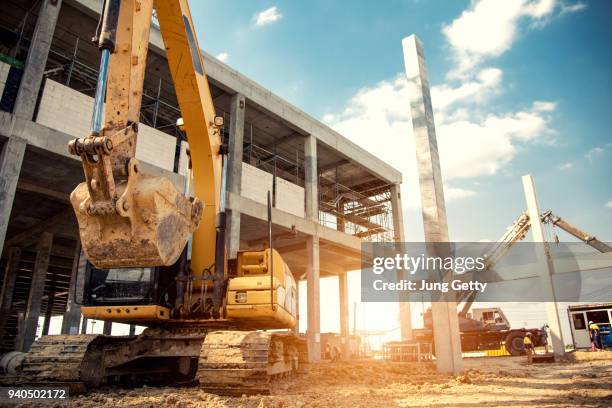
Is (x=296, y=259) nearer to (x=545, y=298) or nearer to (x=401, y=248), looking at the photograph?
(x=401, y=248)

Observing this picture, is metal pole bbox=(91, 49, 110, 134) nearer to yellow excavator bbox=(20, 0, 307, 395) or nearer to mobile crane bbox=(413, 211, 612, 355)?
yellow excavator bbox=(20, 0, 307, 395)

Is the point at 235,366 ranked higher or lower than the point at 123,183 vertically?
lower

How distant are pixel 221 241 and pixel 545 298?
15.5 m

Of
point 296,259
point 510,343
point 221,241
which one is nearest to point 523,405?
point 221,241

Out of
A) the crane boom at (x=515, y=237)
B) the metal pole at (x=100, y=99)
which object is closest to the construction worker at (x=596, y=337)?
the crane boom at (x=515, y=237)

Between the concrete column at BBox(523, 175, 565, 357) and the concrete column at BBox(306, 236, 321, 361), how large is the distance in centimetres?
933

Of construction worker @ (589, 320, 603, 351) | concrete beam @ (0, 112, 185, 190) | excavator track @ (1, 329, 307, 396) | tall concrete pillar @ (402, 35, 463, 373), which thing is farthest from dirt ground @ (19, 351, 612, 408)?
construction worker @ (589, 320, 603, 351)

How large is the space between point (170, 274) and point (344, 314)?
20.2m

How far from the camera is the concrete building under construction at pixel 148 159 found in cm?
1096

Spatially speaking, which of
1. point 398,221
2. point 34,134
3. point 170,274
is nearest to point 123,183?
point 170,274

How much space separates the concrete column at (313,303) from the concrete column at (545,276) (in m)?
9.33

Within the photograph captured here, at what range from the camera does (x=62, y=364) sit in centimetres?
614

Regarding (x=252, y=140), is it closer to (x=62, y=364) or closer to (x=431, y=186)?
(x=431, y=186)

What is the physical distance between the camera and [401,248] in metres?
24.4
